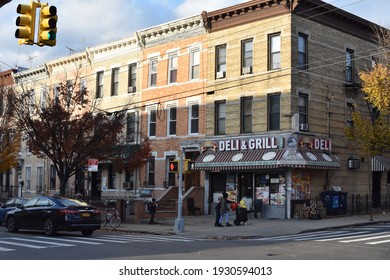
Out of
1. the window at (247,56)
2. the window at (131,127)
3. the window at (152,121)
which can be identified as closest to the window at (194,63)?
the window at (247,56)

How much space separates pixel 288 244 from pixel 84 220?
7896 millimetres

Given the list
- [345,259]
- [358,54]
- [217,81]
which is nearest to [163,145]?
[217,81]

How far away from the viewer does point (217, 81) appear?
Result: 3153 cm

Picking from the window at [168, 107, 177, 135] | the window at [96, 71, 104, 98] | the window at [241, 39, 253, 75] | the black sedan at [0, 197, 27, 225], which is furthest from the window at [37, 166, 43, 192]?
the window at [241, 39, 253, 75]

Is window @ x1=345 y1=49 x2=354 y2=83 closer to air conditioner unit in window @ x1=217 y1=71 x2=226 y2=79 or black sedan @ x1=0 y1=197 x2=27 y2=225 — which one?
air conditioner unit in window @ x1=217 y1=71 x2=226 y2=79

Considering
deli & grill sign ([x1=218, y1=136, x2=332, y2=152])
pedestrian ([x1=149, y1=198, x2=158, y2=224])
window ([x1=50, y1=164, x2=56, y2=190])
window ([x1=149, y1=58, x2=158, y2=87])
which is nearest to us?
pedestrian ([x1=149, y1=198, x2=158, y2=224])

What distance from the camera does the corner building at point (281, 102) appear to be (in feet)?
92.0

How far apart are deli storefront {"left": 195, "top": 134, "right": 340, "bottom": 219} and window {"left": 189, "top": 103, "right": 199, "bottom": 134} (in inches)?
77.0

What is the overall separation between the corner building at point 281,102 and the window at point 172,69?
3.10m

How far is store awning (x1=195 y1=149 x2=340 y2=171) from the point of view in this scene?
88.3 feet

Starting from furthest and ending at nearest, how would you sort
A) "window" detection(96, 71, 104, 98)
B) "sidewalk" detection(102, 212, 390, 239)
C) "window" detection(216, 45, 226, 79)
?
"window" detection(96, 71, 104, 98)
"window" detection(216, 45, 226, 79)
"sidewalk" detection(102, 212, 390, 239)

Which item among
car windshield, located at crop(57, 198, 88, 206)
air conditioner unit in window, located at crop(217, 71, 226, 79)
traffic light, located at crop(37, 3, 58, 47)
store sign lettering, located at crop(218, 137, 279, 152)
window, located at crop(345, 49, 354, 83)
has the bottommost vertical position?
car windshield, located at crop(57, 198, 88, 206)

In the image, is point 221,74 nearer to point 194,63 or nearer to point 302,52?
point 194,63

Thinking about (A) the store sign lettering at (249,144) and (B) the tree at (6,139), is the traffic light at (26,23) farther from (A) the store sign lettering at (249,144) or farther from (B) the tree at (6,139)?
(B) the tree at (6,139)
